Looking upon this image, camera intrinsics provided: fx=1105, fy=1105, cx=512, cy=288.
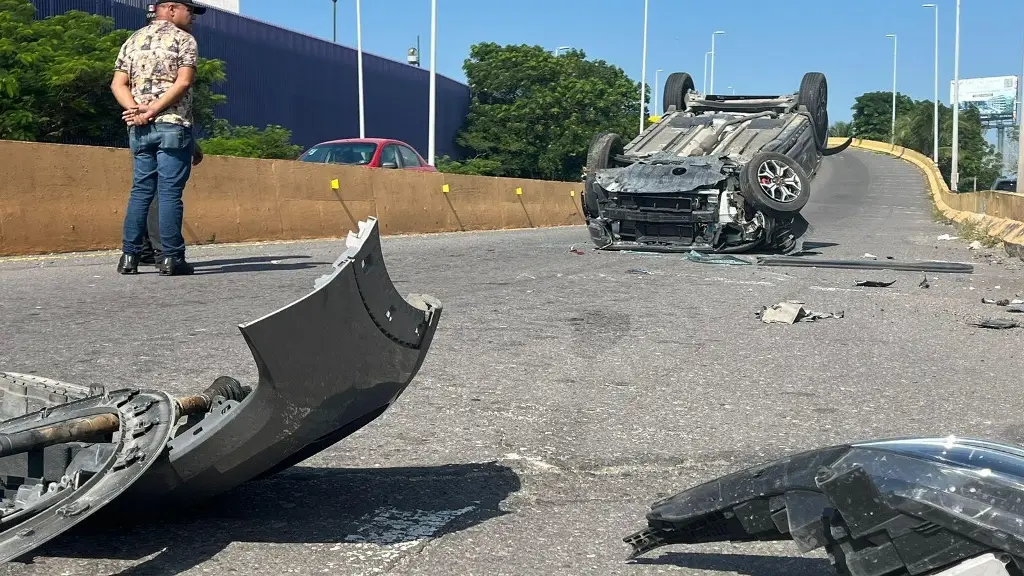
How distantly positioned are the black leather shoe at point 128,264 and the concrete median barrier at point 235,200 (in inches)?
76.9

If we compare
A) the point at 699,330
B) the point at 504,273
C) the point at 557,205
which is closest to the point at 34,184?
the point at 504,273

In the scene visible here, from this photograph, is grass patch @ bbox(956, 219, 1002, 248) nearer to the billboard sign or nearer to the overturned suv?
A: the overturned suv

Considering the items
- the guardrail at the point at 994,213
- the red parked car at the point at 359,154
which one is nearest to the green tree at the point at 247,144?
the red parked car at the point at 359,154

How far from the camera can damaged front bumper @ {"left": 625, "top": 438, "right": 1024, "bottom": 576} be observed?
5.83 ft

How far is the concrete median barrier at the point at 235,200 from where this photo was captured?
9648 mm

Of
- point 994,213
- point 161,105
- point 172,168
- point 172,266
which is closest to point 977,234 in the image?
point 994,213

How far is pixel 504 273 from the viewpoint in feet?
30.0

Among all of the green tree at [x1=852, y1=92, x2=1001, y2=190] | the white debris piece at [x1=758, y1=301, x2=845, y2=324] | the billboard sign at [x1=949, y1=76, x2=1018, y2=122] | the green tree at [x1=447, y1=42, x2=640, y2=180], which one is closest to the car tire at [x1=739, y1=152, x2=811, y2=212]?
the white debris piece at [x1=758, y1=301, x2=845, y2=324]

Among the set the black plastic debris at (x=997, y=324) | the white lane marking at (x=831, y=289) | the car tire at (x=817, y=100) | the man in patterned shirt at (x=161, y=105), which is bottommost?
the black plastic debris at (x=997, y=324)

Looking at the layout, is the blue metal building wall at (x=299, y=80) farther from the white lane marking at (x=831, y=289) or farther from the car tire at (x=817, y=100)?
the white lane marking at (x=831, y=289)

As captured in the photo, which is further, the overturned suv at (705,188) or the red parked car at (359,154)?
the red parked car at (359,154)

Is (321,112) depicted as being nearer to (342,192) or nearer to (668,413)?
(342,192)

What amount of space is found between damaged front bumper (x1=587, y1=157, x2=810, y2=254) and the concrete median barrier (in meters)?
3.91

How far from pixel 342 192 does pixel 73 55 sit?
7884 millimetres
